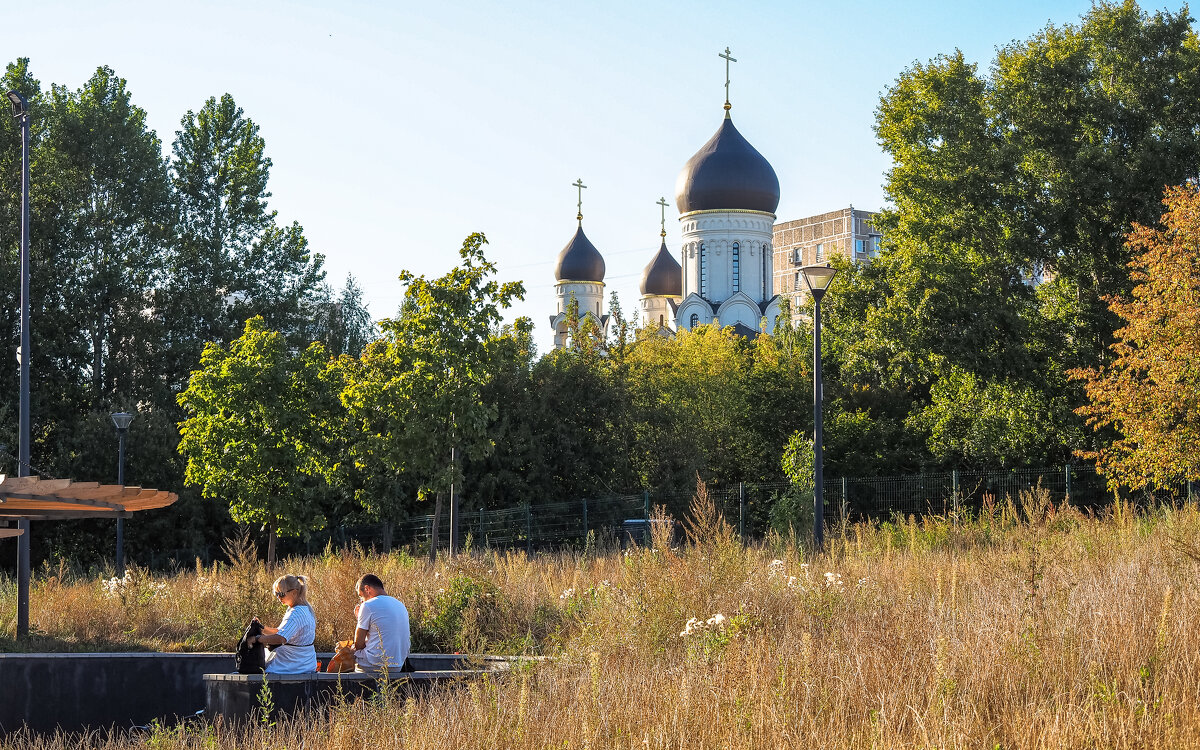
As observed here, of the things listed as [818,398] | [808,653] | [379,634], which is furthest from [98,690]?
[818,398]

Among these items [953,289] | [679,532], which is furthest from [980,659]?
[953,289]

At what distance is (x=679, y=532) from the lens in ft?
91.6

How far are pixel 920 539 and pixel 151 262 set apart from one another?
29043 millimetres

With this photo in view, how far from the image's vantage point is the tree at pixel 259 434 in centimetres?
2206

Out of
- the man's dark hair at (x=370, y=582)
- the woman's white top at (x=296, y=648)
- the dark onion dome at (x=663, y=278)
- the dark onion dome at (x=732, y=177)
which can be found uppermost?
the dark onion dome at (x=732, y=177)

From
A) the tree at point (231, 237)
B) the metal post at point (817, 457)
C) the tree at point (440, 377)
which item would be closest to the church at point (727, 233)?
the tree at point (231, 237)

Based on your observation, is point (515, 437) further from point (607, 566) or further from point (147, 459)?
point (607, 566)

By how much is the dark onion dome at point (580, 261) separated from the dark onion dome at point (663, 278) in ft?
11.4

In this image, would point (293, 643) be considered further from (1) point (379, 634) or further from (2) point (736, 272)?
(2) point (736, 272)

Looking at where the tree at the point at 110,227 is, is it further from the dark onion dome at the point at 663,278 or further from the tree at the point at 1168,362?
the dark onion dome at the point at 663,278

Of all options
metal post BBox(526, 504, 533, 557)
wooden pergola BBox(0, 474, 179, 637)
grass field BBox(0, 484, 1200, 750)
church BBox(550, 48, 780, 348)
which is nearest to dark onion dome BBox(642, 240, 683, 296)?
church BBox(550, 48, 780, 348)

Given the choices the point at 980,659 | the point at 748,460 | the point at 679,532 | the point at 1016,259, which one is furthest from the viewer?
the point at 748,460

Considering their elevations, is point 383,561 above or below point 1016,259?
below

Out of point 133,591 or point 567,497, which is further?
point 567,497
